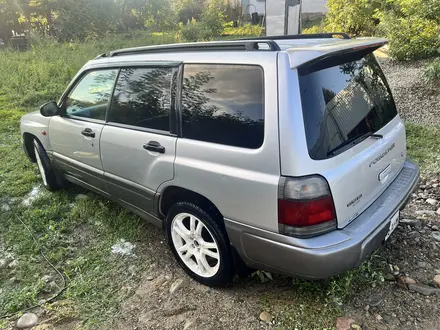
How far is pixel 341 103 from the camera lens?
229 cm

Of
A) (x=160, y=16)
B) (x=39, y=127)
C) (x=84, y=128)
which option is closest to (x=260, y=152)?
(x=84, y=128)

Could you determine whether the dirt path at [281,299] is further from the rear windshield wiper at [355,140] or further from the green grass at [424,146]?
the green grass at [424,146]

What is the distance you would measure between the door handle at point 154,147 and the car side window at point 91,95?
2.69 ft

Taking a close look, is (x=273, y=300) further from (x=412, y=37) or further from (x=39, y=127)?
(x=412, y=37)

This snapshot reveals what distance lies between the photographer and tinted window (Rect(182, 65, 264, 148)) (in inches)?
86.0

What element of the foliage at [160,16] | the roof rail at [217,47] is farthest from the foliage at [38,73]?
the foliage at [160,16]

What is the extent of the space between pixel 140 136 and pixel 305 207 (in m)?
1.47

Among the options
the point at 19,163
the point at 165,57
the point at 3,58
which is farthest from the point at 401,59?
the point at 3,58

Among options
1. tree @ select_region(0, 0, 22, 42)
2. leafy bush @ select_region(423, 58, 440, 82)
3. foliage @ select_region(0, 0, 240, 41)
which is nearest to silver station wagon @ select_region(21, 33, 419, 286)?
leafy bush @ select_region(423, 58, 440, 82)

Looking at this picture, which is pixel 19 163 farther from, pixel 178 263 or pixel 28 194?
pixel 178 263

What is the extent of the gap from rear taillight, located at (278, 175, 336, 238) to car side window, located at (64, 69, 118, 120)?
2.03 meters

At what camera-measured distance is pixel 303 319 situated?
7.67 feet

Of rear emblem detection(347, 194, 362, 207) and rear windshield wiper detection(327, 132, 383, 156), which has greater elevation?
rear windshield wiper detection(327, 132, 383, 156)

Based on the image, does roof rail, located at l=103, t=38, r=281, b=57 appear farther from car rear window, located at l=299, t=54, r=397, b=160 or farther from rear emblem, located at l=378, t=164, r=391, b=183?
rear emblem, located at l=378, t=164, r=391, b=183
